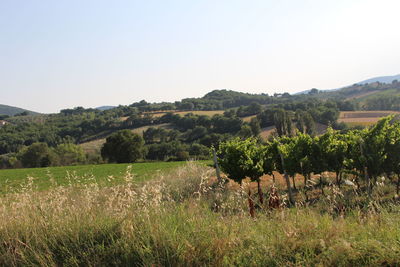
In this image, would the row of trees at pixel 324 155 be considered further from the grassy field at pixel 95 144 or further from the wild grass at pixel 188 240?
the grassy field at pixel 95 144

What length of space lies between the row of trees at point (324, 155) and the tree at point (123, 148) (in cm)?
4354

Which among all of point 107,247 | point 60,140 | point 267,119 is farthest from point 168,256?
point 60,140

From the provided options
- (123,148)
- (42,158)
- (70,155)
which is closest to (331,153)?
(123,148)

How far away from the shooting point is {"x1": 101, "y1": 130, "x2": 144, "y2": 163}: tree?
54.4m

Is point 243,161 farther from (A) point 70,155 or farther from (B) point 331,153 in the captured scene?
(A) point 70,155

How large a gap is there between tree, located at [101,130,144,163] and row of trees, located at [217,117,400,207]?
43537 mm

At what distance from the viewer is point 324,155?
12.4 metres

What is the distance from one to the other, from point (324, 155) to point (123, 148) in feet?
154

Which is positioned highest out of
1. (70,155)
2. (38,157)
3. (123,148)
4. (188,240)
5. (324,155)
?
(188,240)

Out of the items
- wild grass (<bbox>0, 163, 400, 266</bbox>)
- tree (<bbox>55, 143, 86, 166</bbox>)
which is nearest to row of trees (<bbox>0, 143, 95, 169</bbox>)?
tree (<bbox>55, 143, 86, 166</bbox>)

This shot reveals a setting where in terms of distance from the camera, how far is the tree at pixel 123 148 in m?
54.4

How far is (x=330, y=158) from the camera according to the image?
40.5ft

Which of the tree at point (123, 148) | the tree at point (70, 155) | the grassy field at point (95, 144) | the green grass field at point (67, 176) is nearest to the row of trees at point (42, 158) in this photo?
the tree at point (70, 155)

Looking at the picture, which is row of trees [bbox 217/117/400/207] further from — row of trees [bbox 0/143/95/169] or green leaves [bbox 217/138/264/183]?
row of trees [bbox 0/143/95/169]
